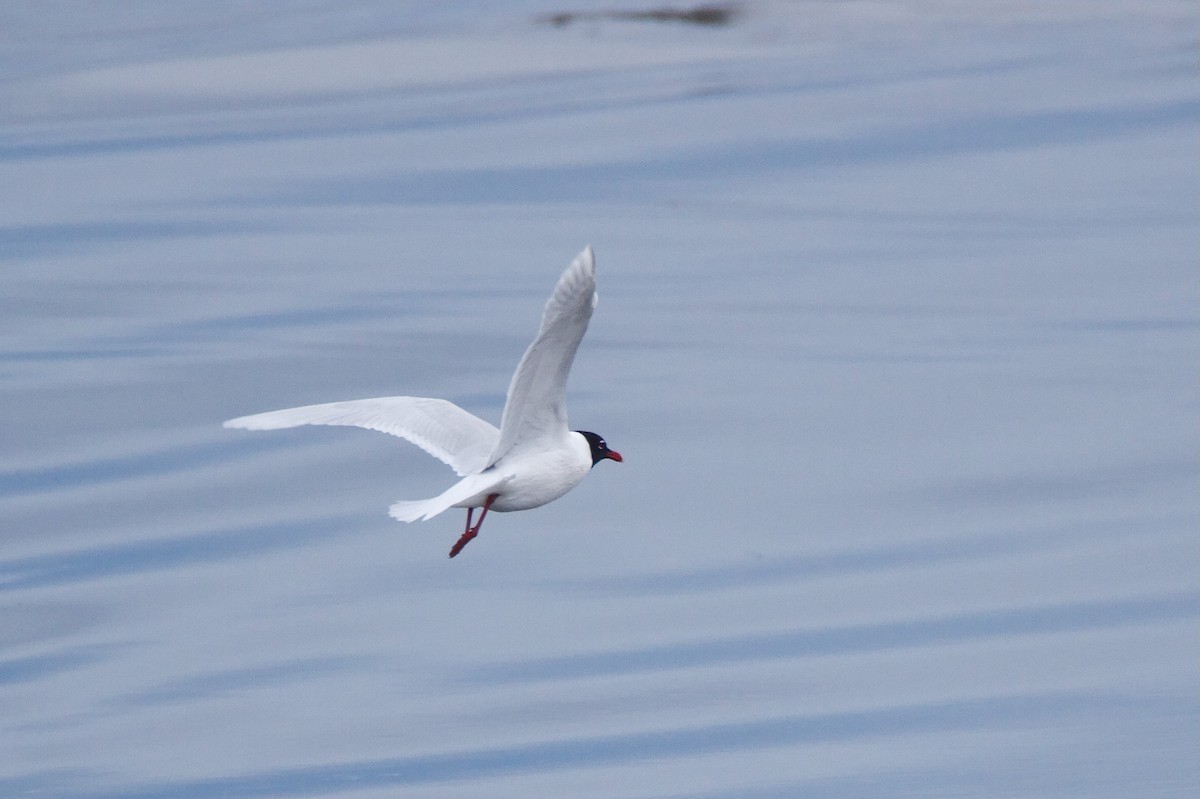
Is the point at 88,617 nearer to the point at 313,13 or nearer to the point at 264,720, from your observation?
the point at 264,720

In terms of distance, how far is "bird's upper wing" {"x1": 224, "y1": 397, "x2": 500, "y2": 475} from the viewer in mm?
7754

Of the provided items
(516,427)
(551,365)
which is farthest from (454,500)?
(551,365)

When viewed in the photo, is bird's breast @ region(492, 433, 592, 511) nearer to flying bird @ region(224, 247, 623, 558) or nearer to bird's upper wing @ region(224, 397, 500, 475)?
flying bird @ region(224, 247, 623, 558)

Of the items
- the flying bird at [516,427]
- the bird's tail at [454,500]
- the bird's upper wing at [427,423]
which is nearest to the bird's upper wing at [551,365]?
the flying bird at [516,427]

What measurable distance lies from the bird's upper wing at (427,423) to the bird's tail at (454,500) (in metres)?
0.43

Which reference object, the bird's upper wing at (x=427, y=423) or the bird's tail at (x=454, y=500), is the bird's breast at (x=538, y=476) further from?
the bird's upper wing at (x=427, y=423)

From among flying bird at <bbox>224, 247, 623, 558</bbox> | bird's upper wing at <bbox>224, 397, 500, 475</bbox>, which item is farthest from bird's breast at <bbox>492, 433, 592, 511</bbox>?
bird's upper wing at <bbox>224, 397, 500, 475</bbox>

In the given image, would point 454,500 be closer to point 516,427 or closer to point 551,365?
point 516,427

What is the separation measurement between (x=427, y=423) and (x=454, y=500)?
1241mm

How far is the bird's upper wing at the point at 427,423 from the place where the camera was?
7.75 meters

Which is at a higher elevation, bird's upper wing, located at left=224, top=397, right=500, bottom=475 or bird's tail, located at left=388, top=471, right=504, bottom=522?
bird's upper wing, located at left=224, top=397, right=500, bottom=475

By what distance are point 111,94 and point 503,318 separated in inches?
240

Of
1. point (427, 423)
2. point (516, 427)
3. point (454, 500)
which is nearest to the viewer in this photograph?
point (454, 500)

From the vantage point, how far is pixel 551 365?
667cm
